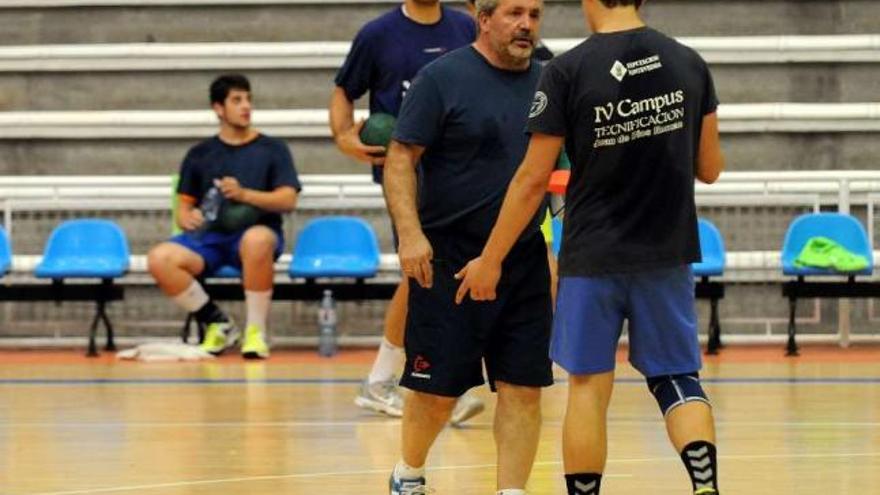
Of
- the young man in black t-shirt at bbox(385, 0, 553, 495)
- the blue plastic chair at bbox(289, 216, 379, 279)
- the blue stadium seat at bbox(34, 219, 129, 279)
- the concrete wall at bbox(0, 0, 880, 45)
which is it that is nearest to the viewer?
the young man in black t-shirt at bbox(385, 0, 553, 495)

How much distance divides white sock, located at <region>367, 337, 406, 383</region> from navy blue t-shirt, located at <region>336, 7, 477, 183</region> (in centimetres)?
77

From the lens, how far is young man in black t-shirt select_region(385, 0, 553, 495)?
6.01 meters

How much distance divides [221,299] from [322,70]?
2051mm

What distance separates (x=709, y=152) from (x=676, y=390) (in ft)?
2.18

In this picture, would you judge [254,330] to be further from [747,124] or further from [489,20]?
[489,20]

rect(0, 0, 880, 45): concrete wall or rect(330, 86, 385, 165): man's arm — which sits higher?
rect(0, 0, 880, 45): concrete wall

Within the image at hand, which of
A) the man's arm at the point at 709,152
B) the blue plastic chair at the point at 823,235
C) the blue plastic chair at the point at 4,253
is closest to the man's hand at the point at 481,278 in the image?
the man's arm at the point at 709,152

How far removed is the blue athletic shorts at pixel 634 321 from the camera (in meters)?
5.35

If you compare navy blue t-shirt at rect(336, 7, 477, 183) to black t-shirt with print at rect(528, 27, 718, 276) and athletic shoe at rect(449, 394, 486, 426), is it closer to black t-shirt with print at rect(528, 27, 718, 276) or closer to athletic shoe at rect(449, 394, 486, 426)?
athletic shoe at rect(449, 394, 486, 426)

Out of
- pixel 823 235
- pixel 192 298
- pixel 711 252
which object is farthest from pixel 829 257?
pixel 192 298

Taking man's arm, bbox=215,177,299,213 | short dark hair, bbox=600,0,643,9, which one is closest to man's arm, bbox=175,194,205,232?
man's arm, bbox=215,177,299,213

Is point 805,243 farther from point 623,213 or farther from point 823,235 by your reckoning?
point 623,213

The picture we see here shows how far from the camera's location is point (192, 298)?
38.7 ft

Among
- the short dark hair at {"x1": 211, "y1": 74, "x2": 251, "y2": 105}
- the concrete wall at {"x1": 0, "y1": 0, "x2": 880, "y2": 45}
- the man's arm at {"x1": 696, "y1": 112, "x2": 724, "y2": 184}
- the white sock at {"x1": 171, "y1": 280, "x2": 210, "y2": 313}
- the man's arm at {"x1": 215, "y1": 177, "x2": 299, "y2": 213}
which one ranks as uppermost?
the concrete wall at {"x1": 0, "y1": 0, "x2": 880, "y2": 45}
